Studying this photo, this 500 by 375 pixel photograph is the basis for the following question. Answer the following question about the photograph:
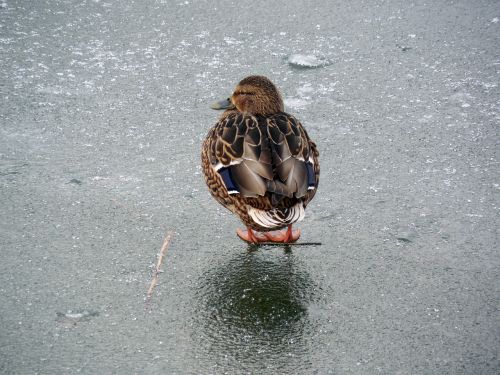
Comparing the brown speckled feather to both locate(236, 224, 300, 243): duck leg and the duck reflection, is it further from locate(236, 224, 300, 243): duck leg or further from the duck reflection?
the duck reflection

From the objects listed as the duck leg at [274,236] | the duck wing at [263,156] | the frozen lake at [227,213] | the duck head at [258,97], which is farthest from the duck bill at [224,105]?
the duck leg at [274,236]

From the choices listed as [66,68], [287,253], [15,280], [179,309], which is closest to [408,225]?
[287,253]

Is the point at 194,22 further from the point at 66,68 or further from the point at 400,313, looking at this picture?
the point at 400,313

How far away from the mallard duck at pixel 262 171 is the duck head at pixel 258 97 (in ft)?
0.56

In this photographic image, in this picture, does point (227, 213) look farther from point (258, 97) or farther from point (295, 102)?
point (295, 102)

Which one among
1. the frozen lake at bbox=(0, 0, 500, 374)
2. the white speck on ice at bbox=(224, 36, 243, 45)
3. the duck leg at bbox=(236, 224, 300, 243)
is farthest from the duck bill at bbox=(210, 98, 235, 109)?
the white speck on ice at bbox=(224, 36, 243, 45)

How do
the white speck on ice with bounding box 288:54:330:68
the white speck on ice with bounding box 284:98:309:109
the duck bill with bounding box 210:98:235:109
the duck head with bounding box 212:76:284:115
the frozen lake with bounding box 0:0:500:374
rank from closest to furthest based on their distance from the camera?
1. the frozen lake with bounding box 0:0:500:374
2. the duck head with bounding box 212:76:284:115
3. the duck bill with bounding box 210:98:235:109
4. the white speck on ice with bounding box 284:98:309:109
5. the white speck on ice with bounding box 288:54:330:68

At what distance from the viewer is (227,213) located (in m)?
4.30

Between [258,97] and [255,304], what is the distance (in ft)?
4.63

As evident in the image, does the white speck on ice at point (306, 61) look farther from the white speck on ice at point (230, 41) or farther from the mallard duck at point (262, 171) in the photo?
the mallard duck at point (262, 171)

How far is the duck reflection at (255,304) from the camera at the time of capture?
10.7 ft

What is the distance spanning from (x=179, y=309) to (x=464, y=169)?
201cm

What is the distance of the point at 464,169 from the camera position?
457 centimetres

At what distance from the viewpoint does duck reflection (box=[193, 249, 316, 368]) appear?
3260 millimetres
